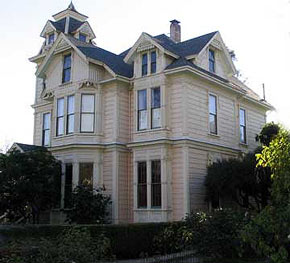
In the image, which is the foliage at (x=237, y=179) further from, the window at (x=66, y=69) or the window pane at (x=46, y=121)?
the window pane at (x=46, y=121)

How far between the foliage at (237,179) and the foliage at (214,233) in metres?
5.37

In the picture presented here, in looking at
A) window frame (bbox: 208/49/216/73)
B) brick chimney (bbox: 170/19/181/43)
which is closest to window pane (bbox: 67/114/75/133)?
A: window frame (bbox: 208/49/216/73)

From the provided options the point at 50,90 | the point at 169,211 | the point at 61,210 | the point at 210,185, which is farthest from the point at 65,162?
the point at 210,185

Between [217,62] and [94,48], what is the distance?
24.9 ft

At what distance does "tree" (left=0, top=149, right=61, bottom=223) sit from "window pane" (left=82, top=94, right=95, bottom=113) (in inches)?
132

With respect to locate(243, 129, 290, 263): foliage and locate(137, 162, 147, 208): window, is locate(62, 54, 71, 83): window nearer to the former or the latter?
locate(137, 162, 147, 208): window

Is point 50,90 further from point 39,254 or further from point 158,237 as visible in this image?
point 39,254

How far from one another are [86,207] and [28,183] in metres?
3.43

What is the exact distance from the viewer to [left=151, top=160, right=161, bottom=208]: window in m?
22.8

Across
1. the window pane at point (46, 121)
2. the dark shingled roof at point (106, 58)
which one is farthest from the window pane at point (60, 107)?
the dark shingled roof at point (106, 58)

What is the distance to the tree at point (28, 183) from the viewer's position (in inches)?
904

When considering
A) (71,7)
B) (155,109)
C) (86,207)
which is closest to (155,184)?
(86,207)

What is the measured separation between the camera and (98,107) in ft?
82.0

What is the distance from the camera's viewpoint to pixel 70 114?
2550cm
